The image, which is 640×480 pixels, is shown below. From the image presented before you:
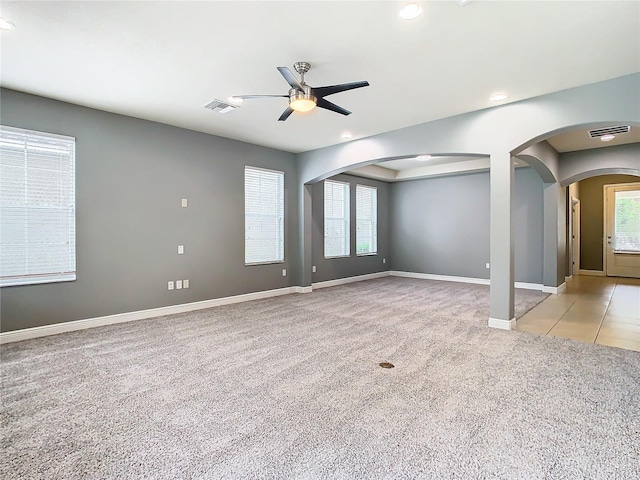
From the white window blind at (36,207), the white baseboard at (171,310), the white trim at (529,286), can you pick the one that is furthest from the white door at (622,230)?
the white window blind at (36,207)

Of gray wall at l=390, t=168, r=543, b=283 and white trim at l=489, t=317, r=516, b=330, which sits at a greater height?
gray wall at l=390, t=168, r=543, b=283

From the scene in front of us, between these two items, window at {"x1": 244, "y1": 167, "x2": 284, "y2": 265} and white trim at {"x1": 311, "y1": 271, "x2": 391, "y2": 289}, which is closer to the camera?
window at {"x1": 244, "y1": 167, "x2": 284, "y2": 265}

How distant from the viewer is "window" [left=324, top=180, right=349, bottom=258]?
792 cm

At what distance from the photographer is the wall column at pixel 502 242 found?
421 centimetres

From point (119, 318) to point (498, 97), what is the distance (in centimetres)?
573

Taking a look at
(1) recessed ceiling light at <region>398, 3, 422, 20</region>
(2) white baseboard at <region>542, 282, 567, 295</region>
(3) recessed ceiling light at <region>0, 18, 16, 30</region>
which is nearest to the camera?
(1) recessed ceiling light at <region>398, 3, 422, 20</region>

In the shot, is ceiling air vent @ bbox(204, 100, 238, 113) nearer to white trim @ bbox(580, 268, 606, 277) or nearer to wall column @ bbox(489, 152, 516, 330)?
wall column @ bbox(489, 152, 516, 330)

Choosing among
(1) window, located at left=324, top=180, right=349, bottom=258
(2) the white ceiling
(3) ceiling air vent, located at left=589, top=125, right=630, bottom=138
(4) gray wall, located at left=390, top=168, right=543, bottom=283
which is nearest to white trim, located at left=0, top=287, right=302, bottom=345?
(1) window, located at left=324, top=180, right=349, bottom=258

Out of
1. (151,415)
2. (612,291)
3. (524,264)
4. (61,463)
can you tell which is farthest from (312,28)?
(612,291)

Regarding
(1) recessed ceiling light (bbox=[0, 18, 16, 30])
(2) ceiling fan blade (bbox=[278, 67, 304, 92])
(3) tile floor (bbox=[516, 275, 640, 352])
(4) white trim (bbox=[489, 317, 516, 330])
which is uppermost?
(1) recessed ceiling light (bbox=[0, 18, 16, 30])

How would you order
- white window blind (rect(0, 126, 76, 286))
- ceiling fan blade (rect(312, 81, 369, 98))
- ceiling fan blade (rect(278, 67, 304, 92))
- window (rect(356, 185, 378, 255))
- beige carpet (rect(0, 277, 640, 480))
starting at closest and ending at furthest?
beige carpet (rect(0, 277, 640, 480))
ceiling fan blade (rect(278, 67, 304, 92))
ceiling fan blade (rect(312, 81, 369, 98))
white window blind (rect(0, 126, 76, 286))
window (rect(356, 185, 378, 255))

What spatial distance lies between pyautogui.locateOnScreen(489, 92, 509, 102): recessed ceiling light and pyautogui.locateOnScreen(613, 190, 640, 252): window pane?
300 inches

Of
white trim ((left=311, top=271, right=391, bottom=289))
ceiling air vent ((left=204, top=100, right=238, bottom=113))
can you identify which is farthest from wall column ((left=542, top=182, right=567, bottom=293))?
ceiling air vent ((left=204, top=100, right=238, bottom=113))

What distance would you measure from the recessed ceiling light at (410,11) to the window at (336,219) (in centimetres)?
538
